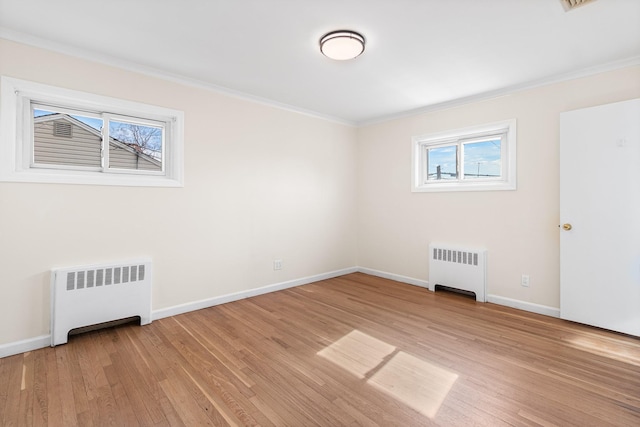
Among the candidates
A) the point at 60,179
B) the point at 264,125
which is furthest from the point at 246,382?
the point at 264,125

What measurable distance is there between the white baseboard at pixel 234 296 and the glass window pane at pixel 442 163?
7.03 feet

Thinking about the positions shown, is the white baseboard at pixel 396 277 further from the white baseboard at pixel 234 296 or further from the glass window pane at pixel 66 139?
the glass window pane at pixel 66 139

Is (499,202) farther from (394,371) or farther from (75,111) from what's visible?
(75,111)

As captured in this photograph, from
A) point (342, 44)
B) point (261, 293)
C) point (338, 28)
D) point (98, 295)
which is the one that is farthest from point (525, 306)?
point (98, 295)

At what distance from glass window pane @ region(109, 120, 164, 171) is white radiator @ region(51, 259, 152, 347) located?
1.01m

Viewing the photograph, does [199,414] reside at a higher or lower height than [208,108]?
lower

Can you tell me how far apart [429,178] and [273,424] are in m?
3.76

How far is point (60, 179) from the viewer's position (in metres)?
2.55

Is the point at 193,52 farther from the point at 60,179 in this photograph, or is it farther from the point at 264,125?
the point at 60,179

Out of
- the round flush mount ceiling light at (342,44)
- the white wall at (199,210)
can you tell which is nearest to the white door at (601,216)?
the round flush mount ceiling light at (342,44)

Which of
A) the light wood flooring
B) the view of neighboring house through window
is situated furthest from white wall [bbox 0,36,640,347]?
the light wood flooring

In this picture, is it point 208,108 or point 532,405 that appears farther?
point 208,108

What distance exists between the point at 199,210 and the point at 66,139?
4.32 feet

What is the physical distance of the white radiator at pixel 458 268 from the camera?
3.65m
